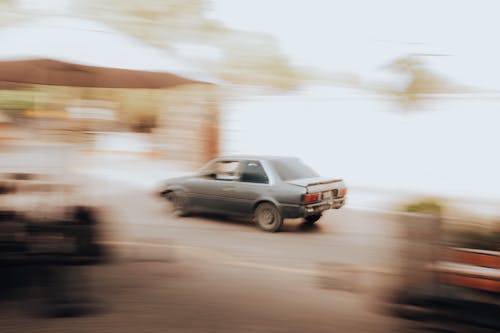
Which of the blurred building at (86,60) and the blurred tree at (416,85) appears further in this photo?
the blurred tree at (416,85)

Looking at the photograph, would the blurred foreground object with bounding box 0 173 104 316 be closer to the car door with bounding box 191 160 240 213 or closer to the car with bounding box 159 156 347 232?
the car with bounding box 159 156 347 232

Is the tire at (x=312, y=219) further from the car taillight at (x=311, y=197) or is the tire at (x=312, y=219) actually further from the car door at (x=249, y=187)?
the car door at (x=249, y=187)

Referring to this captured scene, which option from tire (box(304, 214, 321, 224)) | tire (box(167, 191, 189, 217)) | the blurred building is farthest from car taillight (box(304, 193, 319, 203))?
the blurred building

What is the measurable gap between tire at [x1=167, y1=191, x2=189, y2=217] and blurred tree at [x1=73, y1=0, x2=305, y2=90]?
201 inches

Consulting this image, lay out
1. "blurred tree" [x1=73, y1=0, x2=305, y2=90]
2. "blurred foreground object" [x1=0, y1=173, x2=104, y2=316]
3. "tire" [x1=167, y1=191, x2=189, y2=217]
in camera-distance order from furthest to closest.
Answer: "blurred tree" [x1=73, y1=0, x2=305, y2=90], "tire" [x1=167, y1=191, x2=189, y2=217], "blurred foreground object" [x1=0, y1=173, x2=104, y2=316]

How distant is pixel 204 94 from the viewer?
1404cm

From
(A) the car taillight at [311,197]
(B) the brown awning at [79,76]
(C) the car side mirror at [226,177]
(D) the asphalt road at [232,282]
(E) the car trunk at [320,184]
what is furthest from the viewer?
(C) the car side mirror at [226,177]

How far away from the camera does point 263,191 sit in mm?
8234

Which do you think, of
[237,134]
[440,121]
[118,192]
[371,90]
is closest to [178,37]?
[237,134]

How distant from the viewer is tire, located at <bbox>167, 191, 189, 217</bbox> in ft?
30.8

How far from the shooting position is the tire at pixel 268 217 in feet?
26.7

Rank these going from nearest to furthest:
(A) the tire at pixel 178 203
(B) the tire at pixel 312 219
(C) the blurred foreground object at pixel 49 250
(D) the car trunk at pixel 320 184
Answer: (C) the blurred foreground object at pixel 49 250 < (D) the car trunk at pixel 320 184 < (B) the tire at pixel 312 219 < (A) the tire at pixel 178 203

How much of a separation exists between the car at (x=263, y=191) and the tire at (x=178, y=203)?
0.02m

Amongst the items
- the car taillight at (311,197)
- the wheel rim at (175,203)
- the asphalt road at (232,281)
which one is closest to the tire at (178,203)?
the wheel rim at (175,203)
